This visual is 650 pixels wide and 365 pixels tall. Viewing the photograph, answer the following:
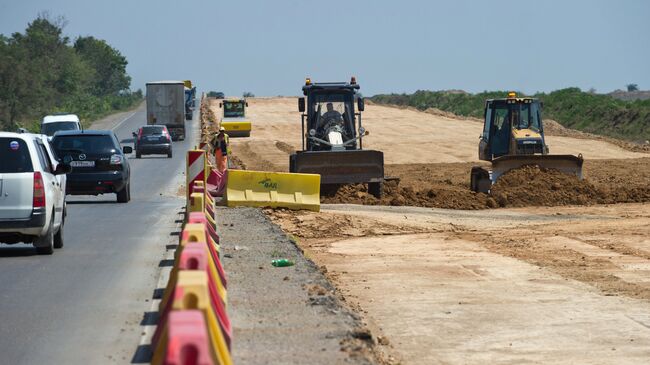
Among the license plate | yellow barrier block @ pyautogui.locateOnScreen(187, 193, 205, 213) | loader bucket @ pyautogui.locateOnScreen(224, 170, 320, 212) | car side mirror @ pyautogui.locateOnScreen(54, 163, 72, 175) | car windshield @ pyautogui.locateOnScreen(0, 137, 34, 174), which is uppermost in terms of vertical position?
car windshield @ pyautogui.locateOnScreen(0, 137, 34, 174)

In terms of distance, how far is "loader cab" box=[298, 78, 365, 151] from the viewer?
100 feet

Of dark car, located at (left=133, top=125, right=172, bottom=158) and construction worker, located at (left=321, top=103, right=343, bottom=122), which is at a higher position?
construction worker, located at (left=321, top=103, right=343, bottom=122)

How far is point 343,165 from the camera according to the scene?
2936 centimetres

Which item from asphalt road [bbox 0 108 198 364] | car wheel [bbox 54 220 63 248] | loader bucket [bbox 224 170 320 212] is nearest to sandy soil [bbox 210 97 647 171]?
loader bucket [bbox 224 170 320 212]

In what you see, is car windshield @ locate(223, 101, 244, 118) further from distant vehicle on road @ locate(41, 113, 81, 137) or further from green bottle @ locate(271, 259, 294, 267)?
green bottle @ locate(271, 259, 294, 267)

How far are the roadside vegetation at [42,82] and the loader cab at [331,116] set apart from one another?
60.4 metres

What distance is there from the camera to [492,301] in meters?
14.2

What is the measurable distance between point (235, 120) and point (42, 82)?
1778 inches

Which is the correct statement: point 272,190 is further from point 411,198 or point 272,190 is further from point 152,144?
point 152,144

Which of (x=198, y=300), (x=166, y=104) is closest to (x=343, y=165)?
(x=198, y=300)

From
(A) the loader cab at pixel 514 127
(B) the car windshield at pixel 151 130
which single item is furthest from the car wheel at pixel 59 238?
(B) the car windshield at pixel 151 130

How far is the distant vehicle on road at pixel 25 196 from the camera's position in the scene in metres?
17.2

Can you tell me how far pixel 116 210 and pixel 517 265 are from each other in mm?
11261

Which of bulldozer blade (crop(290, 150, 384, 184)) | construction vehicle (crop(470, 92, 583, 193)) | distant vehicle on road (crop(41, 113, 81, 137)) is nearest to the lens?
bulldozer blade (crop(290, 150, 384, 184))
